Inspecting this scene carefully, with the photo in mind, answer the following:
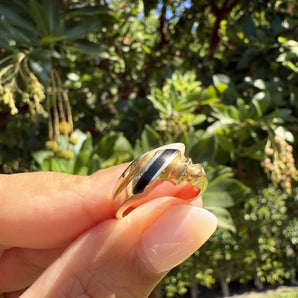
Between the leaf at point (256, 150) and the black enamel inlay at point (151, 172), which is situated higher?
the black enamel inlay at point (151, 172)

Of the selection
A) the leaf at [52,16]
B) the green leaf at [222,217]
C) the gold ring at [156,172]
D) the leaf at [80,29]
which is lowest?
the green leaf at [222,217]

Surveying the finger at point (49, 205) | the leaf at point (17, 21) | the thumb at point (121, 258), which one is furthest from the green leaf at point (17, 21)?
the thumb at point (121, 258)

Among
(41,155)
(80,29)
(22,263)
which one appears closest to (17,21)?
(80,29)

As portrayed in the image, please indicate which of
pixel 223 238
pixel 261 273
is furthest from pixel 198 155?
pixel 261 273

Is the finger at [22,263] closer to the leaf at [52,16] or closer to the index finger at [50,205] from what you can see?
the index finger at [50,205]

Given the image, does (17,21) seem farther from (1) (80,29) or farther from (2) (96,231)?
(2) (96,231)

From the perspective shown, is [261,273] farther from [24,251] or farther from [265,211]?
[24,251]
